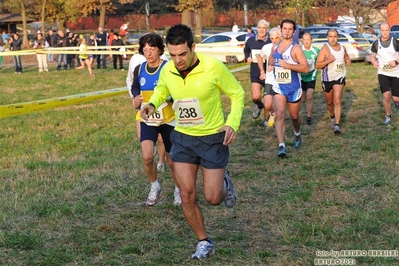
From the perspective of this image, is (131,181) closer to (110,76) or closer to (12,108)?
(12,108)

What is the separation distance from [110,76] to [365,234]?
21.0 m

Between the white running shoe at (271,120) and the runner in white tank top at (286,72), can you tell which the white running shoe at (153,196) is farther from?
the white running shoe at (271,120)

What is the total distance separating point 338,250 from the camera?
5879 millimetres

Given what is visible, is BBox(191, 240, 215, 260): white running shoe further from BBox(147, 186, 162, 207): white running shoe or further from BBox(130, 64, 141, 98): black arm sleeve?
BBox(130, 64, 141, 98): black arm sleeve

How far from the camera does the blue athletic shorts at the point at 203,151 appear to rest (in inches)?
224

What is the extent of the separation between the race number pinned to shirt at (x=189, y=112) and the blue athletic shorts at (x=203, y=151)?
0.12 m

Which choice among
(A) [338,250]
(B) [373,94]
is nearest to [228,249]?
(A) [338,250]

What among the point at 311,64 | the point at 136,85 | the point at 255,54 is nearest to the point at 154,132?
the point at 136,85

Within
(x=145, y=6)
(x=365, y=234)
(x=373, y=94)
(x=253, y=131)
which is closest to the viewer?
(x=365, y=234)

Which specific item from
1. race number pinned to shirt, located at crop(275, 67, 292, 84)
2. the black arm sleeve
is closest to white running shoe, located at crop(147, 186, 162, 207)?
the black arm sleeve

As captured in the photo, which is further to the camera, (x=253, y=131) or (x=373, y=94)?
(x=373, y=94)

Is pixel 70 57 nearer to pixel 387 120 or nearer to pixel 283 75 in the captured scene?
pixel 387 120

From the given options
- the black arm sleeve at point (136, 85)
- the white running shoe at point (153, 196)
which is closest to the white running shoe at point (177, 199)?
the white running shoe at point (153, 196)

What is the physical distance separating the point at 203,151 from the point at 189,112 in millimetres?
345
